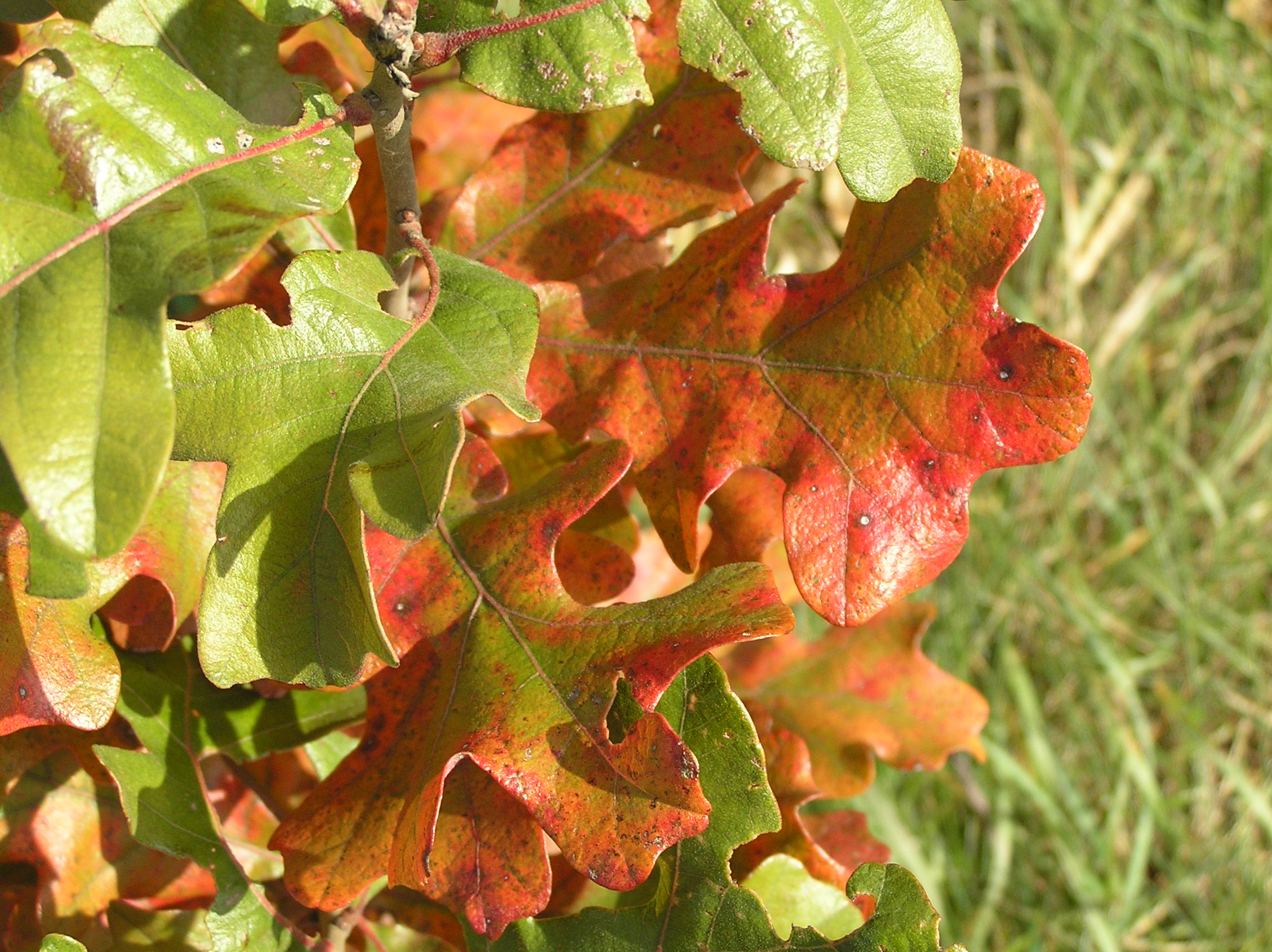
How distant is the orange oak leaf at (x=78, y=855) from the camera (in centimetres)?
115

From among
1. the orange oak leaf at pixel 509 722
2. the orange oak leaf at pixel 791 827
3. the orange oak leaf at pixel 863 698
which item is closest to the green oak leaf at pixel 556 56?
the orange oak leaf at pixel 509 722

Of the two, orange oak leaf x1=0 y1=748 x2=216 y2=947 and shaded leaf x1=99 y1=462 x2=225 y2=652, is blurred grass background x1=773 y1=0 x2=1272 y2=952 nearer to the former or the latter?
orange oak leaf x1=0 y1=748 x2=216 y2=947

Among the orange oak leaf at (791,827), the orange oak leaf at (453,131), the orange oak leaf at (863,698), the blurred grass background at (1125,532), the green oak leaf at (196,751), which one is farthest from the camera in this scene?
the blurred grass background at (1125,532)

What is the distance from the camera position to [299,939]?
1.14 metres

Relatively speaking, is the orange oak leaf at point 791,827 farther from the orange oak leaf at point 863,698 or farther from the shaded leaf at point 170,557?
the shaded leaf at point 170,557

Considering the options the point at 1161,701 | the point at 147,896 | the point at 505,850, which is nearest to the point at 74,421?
the point at 505,850

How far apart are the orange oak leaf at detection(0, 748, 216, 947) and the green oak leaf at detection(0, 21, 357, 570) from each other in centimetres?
59

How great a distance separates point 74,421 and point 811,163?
54 centimetres

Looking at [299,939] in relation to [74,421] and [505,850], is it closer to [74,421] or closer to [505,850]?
[505,850]

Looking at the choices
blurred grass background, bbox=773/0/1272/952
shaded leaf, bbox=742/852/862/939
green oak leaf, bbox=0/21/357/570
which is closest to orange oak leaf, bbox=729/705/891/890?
shaded leaf, bbox=742/852/862/939

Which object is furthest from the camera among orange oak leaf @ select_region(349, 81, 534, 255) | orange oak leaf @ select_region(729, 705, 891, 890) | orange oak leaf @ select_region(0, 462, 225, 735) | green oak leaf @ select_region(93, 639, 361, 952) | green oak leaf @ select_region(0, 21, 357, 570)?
orange oak leaf @ select_region(349, 81, 534, 255)

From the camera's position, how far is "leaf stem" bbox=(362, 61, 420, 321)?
2.94 ft

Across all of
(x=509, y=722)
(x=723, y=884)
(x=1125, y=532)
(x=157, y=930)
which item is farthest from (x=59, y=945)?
(x=1125, y=532)

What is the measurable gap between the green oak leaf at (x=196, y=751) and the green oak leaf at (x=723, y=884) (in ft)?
1.13
